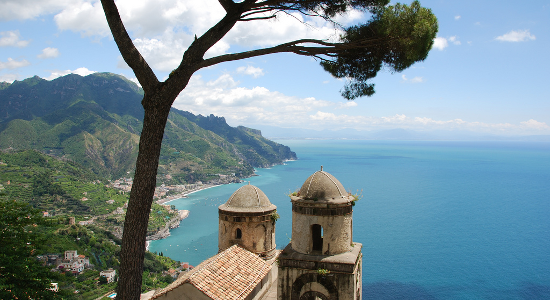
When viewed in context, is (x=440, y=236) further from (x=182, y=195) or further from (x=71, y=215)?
(x=182, y=195)

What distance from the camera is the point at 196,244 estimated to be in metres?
65.2

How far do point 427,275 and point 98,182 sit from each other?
91093 mm

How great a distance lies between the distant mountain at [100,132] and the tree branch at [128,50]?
410 ft

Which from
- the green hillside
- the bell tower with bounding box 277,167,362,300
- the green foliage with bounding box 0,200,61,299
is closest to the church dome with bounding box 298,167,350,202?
the bell tower with bounding box 277,167,362,300

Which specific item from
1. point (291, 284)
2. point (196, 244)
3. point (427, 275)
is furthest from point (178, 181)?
point (291, 284)

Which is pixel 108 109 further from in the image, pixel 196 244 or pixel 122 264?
pixel 122 264

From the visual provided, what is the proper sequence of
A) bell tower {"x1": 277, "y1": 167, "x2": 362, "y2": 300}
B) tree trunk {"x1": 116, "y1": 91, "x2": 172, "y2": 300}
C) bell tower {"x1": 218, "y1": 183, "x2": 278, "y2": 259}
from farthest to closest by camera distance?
1. bell tower {"x1": 218, "y1": 183, "x2": 278, "y2": 259}
2. bell tower {"x1": 277, "y1": 167, "x2": 362, "y2": 300}
3. tree trunk {"x1": 116, "y1": 91, "x2": 172, "y2": 300}

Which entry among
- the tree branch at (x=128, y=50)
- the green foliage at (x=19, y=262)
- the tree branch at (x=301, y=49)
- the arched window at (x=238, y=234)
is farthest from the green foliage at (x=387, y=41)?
the green foliage at (x=19, y=262)

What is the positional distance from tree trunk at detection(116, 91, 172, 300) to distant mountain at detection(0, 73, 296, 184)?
12499cm

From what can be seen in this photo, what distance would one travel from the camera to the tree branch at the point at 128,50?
549 centimetres

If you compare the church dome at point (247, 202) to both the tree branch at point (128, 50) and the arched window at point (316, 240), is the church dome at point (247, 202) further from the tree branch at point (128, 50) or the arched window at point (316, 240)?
the tree branch at point (128, 50)

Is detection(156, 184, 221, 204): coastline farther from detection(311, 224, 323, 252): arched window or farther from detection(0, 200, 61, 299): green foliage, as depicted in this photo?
detection(311, 224, 323, 252): arched window

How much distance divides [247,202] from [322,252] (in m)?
4.76

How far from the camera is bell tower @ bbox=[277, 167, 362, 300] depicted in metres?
8.41
